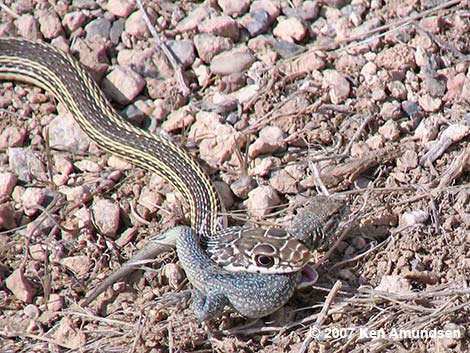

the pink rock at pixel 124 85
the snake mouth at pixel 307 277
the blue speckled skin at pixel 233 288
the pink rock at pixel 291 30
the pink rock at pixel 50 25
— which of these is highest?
the pink rock at pixel 50 25

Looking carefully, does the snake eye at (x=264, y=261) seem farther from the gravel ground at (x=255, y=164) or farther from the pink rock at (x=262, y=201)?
the pink rock at (x=262, y=201)

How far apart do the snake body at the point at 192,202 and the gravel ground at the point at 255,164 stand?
162 millimetres

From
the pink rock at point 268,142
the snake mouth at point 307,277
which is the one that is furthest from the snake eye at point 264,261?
the pink rock at point 268,142

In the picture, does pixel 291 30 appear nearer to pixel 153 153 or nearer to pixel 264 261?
pixel 153 153

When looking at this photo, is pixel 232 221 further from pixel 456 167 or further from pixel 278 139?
pixel 456 167

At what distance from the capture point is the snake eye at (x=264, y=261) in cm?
621

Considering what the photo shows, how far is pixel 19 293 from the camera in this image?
260 inches

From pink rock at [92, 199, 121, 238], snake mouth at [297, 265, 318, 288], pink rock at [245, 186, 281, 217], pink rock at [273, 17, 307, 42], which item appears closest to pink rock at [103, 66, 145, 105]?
pink rock at [92, 199, 121, 238]

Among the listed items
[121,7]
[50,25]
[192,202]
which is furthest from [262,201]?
[50,25]

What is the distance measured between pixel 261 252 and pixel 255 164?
121 cm

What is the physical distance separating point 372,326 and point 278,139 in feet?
6.30

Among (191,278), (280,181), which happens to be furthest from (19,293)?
(280,181)

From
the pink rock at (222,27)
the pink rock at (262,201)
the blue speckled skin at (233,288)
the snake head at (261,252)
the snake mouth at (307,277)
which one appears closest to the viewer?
the blue speckled skin at (233,288)

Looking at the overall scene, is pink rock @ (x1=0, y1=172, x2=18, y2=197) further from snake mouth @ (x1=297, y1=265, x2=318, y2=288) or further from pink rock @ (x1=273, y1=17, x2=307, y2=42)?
pink rock @ (x1=273, y1=17, x2=307, y2=42)
